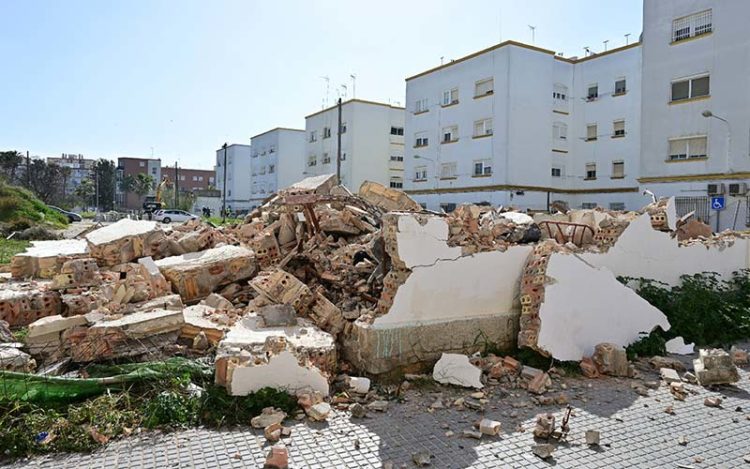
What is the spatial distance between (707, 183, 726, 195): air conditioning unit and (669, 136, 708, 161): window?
1353 millimetres

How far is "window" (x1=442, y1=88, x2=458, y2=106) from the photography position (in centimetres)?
2898

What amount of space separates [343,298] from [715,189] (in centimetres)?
1806

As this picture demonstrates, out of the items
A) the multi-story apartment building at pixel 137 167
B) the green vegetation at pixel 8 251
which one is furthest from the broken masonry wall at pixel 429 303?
the multi-story apartment building at pixel 137 167

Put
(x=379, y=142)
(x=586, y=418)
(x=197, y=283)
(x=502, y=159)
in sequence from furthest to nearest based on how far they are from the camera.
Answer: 1. (x=379, y=142)
2. (x=502, y=159)
3. (x=197, y=283)
4. (x=586, y=418)

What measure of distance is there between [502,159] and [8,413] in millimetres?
24683

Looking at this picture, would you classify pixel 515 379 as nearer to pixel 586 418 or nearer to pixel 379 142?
pixel 586 418

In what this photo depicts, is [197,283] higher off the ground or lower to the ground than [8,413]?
higher

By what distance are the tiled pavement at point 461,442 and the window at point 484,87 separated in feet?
78.4

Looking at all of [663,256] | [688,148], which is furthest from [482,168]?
[663,256]

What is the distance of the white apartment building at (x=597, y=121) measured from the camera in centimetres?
1873

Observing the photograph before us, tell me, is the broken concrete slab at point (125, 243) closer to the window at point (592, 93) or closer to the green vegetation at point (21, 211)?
the green vegetation at point (21, 211)

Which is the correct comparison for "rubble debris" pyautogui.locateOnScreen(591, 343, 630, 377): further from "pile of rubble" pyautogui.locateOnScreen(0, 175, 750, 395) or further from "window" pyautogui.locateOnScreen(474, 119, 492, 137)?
"window" pyautogui.locateOnScreen(474, 119, 492, 137)

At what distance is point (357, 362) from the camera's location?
5414mm

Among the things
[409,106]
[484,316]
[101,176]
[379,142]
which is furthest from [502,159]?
[101,176]
